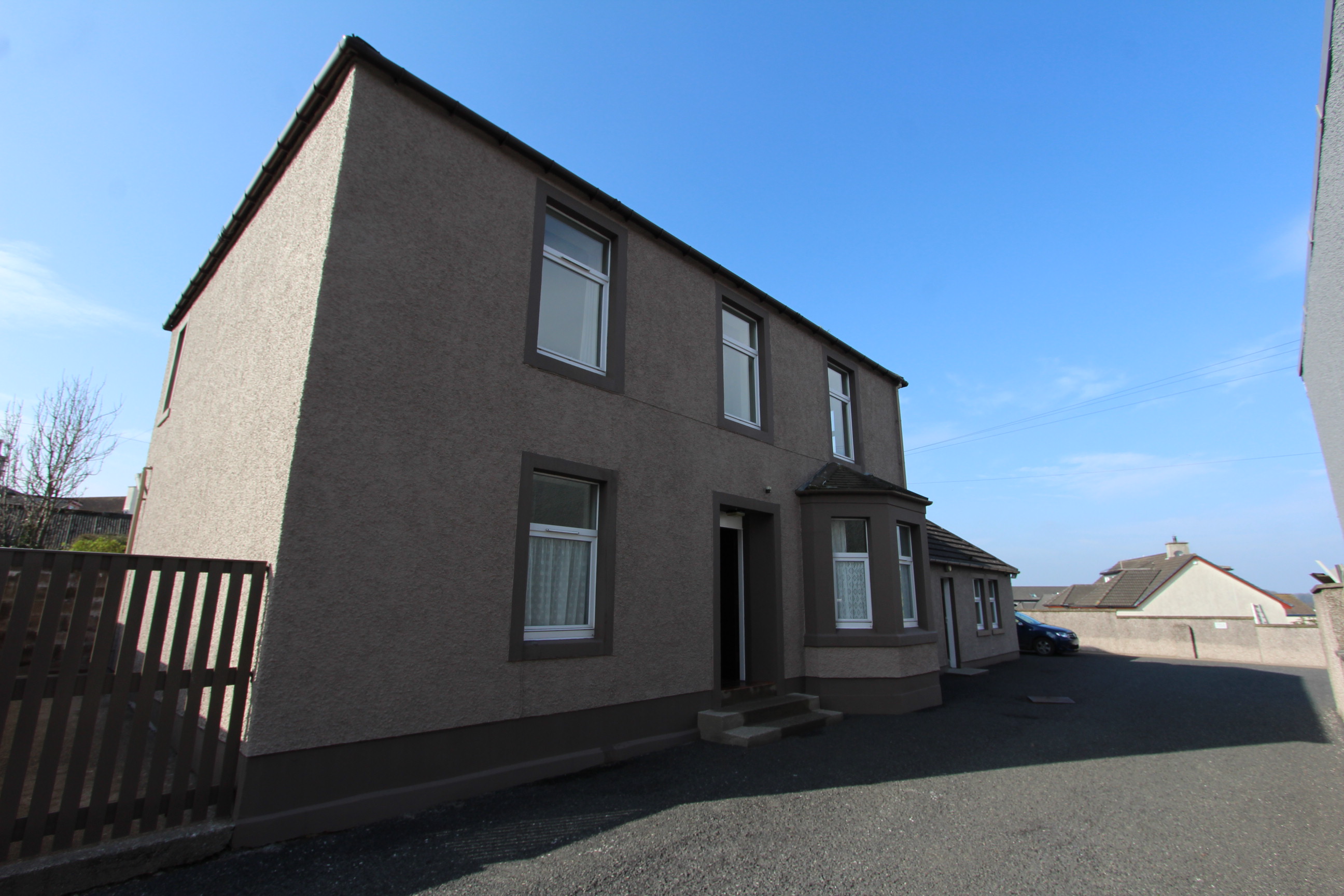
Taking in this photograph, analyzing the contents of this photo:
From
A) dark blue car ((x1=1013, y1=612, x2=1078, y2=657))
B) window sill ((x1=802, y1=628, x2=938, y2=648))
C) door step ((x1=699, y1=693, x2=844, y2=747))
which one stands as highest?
window sill ((x1=802, y1=628, x2=938, y2=648))

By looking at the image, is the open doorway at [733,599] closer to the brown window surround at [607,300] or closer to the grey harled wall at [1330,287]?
the brown window surround at [607,300]

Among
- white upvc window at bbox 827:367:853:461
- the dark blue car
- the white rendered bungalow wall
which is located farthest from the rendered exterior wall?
the white rendered bungalow wall

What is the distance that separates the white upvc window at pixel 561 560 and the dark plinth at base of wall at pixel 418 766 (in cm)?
83

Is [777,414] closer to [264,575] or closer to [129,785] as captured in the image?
[264,575]

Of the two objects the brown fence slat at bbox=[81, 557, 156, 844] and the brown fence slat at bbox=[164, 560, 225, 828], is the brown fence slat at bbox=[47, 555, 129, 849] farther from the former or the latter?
the brown fence slat at bbox=[164, 560, 225, 828]

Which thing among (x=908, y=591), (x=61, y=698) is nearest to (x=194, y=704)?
(x=61, y=698)

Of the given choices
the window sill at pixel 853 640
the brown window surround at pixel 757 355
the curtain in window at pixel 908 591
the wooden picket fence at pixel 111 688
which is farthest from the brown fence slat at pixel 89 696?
the curtain in window at pixel 908 591

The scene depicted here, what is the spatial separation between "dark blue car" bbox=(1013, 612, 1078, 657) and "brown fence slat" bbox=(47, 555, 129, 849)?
74.8 feet

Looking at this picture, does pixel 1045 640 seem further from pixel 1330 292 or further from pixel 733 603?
pixel 1330 292

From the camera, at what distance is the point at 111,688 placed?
3879mm

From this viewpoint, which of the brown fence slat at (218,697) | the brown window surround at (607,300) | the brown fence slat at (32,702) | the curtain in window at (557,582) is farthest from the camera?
the brown window surround at (607,300)

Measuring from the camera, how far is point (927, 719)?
8797mm

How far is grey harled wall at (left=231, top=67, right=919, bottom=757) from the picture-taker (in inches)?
188

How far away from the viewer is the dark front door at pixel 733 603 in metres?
9.19
